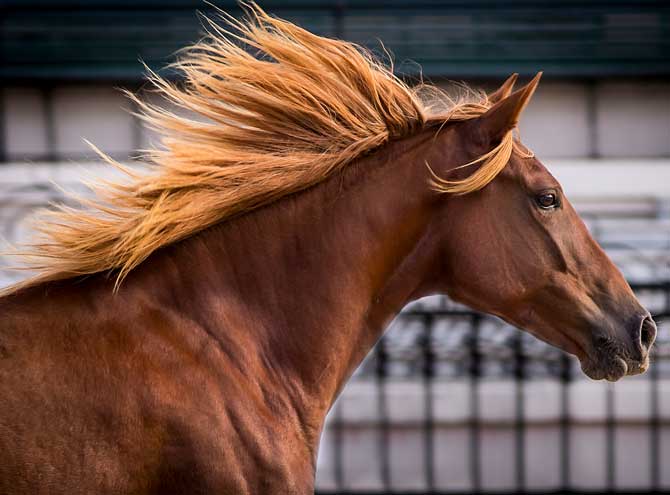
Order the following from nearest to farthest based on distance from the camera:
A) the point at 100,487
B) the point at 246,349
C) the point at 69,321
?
the point at 100,487
the point at 69,321
the point at 246,349

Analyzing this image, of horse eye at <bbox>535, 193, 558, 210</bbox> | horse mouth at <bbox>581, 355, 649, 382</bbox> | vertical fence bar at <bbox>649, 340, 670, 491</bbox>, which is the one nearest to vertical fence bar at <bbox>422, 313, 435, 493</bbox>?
vertical fence bar at <bbox>649, 340, 670, 491</bbox>

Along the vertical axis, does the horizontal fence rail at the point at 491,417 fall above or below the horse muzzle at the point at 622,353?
below

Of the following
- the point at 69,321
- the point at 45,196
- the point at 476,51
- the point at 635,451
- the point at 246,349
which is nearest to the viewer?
the point at 69,321

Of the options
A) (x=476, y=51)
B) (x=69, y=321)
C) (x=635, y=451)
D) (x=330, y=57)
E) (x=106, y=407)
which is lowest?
(x=635, y=451)

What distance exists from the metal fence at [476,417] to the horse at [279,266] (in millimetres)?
2328

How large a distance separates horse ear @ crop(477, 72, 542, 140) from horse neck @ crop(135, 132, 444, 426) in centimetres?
18

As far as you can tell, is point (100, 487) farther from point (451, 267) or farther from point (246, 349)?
point (451, 267)

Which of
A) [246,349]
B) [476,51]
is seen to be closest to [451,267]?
[246,349]

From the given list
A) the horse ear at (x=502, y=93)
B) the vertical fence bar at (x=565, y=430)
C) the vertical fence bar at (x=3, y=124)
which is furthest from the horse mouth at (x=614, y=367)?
the vertical fence bar at (x=3, y=124)

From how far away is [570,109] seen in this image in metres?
7.16

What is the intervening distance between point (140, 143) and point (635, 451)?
4094 mm

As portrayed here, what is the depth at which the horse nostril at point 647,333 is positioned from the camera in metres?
2.67

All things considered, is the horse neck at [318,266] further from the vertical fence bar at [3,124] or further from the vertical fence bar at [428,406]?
the vertical fence bar at [3,124]

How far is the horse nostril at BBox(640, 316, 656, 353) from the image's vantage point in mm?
2668
